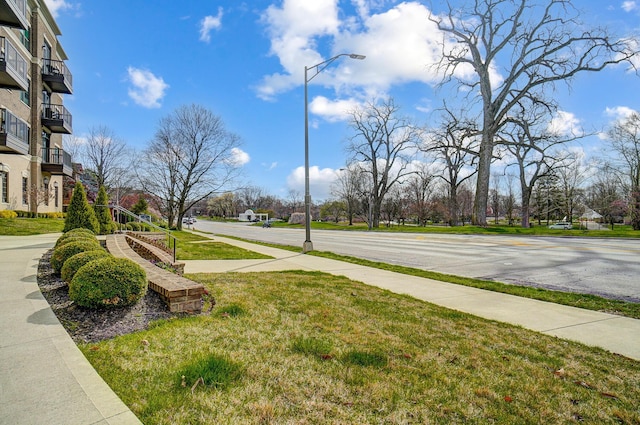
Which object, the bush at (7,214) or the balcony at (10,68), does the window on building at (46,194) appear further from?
the balcony at (10,68)

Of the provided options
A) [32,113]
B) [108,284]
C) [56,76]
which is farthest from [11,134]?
[108,284]

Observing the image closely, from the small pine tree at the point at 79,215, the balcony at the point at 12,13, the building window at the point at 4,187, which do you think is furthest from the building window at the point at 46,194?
the small pine tree at the point at 79,215

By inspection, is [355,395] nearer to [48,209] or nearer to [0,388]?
[0,388]

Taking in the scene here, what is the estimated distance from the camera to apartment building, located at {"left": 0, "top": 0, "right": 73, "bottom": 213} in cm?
1942

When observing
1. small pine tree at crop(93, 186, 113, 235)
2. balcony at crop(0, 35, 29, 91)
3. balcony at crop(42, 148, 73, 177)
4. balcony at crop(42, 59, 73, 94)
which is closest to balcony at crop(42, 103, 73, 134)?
balcony at crop(42, 59, 73, 94)

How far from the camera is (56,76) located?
91.5ft

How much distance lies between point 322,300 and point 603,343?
146 inches

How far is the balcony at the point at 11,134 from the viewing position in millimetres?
18611

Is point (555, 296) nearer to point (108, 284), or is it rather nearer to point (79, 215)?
point (108, 284)

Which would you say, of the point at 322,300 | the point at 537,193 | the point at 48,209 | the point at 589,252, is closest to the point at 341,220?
the point at 537,193

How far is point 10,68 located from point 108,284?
20110mm

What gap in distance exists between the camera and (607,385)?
10.3 ft

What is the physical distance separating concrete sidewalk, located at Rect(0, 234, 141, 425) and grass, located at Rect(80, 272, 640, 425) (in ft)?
0.43

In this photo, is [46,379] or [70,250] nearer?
[46,379]
